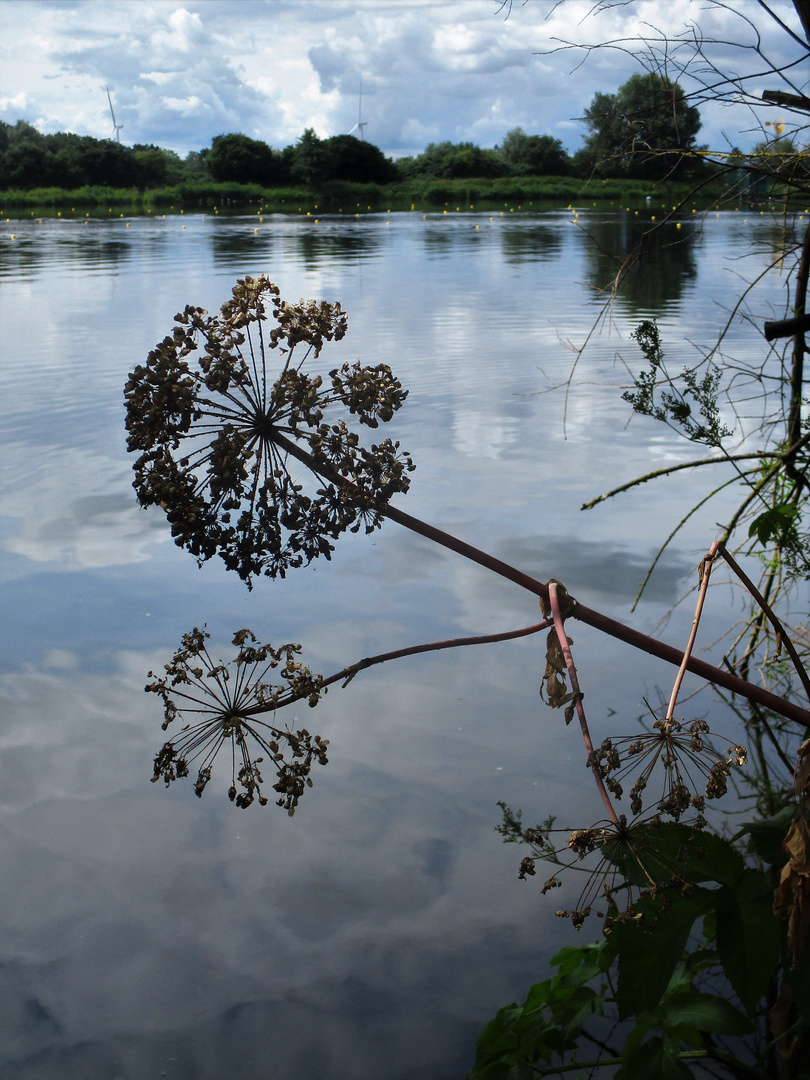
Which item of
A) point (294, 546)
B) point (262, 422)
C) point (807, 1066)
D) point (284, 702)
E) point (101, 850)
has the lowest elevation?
point (101, 850)

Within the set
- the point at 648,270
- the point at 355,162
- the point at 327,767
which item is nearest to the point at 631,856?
the point at 327,767

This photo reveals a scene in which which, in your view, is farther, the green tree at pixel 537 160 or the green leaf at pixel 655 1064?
the green tree at pixel 537 160

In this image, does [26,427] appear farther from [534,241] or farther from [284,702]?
[534,241]

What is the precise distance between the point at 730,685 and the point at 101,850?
103 inches

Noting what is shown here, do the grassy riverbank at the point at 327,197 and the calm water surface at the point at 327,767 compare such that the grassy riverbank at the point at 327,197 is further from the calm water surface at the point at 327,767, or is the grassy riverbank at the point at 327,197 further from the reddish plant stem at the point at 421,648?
the reddish plant stem at the point at 421,648

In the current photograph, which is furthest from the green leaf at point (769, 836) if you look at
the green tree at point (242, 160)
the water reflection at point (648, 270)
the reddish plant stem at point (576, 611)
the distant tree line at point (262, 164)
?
the green tree at point (242, 160)

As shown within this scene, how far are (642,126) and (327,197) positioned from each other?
87.1m

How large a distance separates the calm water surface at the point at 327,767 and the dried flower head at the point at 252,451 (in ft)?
5.34

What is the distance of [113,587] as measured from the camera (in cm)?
527

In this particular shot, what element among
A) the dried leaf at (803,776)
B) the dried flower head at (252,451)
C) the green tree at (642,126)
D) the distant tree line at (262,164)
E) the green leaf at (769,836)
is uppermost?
the distant tree line at (262,164)

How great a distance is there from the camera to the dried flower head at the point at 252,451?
1.03 metres

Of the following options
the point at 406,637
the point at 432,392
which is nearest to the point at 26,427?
the point at 432,392

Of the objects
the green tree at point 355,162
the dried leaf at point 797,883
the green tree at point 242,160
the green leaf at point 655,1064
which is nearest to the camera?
the dried leaf at point 797,883

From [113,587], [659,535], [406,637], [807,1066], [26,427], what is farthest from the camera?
[26,427]
